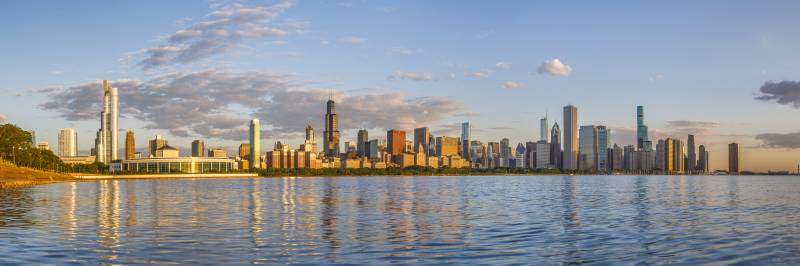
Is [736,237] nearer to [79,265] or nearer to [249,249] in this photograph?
[249,249]

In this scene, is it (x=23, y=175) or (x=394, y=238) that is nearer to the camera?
(x=394, y=238)

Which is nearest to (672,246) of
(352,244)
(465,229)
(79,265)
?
(465,229)

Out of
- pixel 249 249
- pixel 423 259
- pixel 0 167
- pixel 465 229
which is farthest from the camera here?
pixel 0 167

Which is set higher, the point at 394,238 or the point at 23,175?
the point at 394,238

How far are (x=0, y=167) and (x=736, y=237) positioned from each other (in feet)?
576

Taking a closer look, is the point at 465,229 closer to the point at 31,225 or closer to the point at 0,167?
the point at 31,225

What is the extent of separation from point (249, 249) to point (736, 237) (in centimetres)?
2816

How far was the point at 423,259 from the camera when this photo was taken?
30.0m

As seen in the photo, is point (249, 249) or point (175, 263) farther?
point (249, 249)

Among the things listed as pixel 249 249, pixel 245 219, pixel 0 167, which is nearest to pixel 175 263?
pixel 249 249

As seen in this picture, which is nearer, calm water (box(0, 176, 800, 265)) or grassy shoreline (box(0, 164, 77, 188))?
calm water (box(0, 176, 800, 265))

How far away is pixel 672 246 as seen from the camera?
35844 mm

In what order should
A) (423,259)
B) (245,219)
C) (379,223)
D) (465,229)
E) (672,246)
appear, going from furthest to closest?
1. (245,219)
2. (379,223)
3. (465,229)
4. (672,246)
5. (423,259)

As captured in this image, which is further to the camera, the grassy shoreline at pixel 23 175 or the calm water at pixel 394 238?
the grassy shoreline at pixel 23 175
